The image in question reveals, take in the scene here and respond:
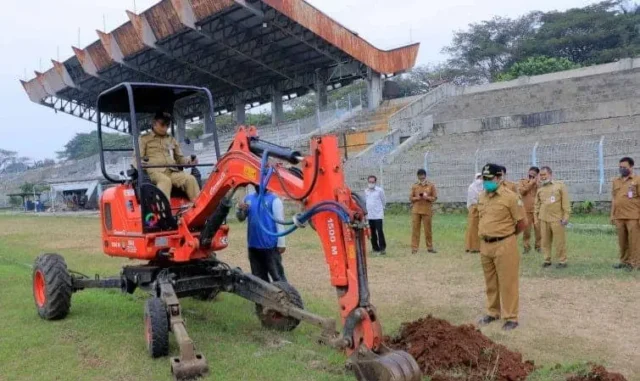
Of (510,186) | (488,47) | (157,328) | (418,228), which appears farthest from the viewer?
(488,47)

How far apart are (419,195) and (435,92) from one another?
2396cm

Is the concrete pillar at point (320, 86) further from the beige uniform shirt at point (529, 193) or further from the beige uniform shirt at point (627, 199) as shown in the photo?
the beige uniform shirt at point (627, 199)

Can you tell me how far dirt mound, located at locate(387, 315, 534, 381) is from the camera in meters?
5.06

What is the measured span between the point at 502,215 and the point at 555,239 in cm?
392

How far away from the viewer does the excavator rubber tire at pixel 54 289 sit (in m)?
7.57

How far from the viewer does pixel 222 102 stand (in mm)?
49844

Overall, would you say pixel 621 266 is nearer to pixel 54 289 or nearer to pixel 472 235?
pixel 472 235

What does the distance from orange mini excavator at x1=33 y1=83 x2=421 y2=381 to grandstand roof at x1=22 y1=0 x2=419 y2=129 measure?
2292 cm

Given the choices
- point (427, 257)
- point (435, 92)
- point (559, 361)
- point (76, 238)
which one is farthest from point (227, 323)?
point (435, 92)

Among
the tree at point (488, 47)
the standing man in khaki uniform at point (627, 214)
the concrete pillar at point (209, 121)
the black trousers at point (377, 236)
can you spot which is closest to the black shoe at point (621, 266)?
the standing man in khaki uniform at point (627, 214)

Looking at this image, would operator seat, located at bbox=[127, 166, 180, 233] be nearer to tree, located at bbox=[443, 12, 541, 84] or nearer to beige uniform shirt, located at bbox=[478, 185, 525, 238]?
beige uniform shirt, located at bbox=[478, 185, 525, 238]

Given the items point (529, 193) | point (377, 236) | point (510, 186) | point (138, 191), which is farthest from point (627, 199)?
point (138, 191)

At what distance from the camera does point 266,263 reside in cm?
806

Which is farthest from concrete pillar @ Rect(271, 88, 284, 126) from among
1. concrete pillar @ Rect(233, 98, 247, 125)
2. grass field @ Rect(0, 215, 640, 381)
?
grass field @ Rect(0, 215, 640, 381)
